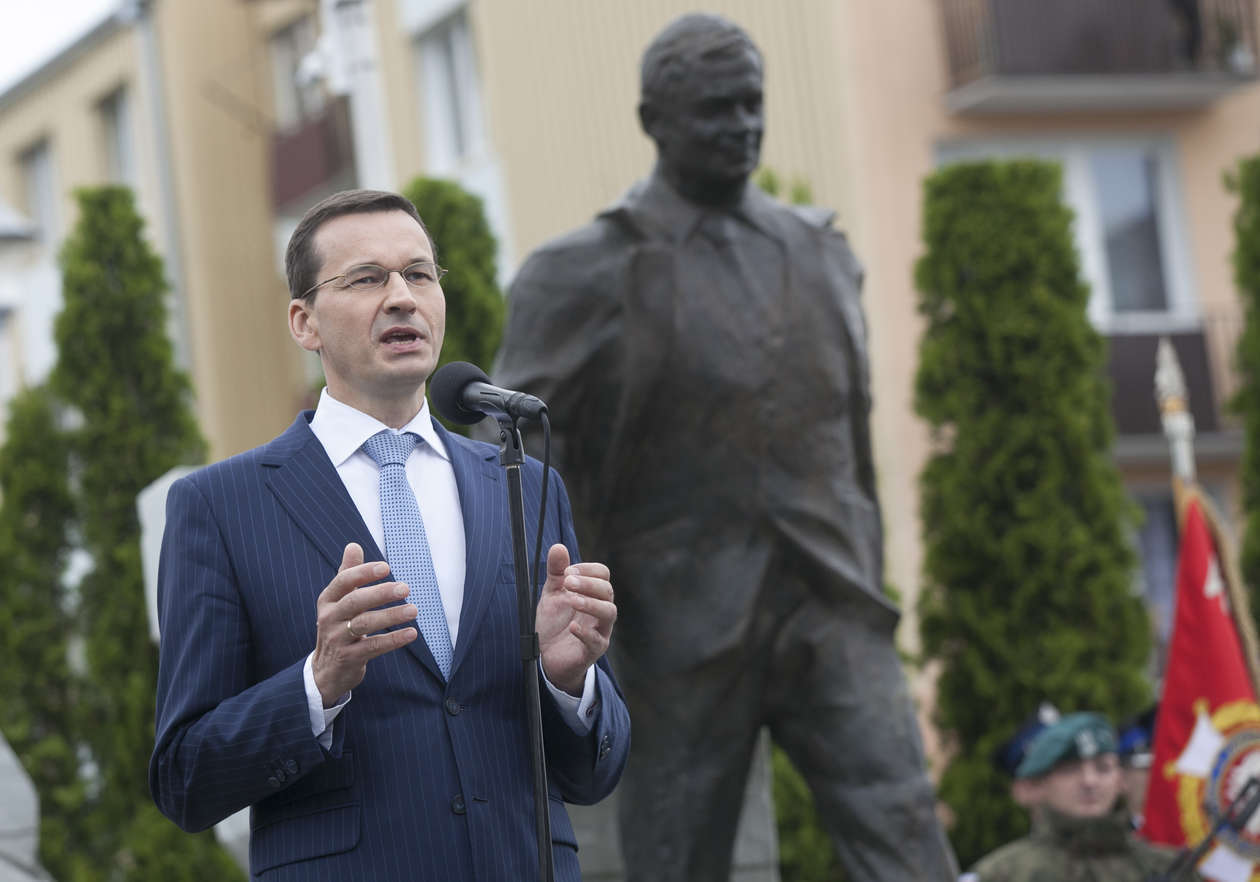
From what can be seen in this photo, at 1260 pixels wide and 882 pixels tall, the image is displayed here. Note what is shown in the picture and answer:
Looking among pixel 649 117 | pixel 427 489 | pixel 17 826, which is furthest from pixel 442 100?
pixel 427 489

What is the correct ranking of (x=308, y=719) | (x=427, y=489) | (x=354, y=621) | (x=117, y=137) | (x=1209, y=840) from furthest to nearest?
(x=117, y=137), (x=1209, y=840), (x=427, y=489), (x=308, y=719), (x=354, y=621)

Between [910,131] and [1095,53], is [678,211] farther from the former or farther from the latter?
[1095,53]

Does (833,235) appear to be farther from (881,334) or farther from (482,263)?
(881,334)

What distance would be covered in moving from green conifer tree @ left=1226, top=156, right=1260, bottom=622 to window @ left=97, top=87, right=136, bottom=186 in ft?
57.0

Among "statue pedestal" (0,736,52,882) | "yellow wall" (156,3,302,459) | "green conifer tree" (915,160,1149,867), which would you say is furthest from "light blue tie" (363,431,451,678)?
"yellow wall" (156,3,302,459)

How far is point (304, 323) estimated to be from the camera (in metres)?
3.49

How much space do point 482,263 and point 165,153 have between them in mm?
12806

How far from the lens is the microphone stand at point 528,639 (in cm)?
317

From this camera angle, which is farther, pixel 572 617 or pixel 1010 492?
A: pixel 1010 492

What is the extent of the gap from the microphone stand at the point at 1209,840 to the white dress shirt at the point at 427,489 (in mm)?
4620

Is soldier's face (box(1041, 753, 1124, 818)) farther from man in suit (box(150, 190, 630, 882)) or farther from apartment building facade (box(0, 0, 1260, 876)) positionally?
apartment building facade (box(0, 0, 1260, 876))

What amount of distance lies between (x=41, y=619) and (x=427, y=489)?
11.0 meters

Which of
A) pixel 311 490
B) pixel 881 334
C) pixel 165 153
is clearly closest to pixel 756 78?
pixel 311 490

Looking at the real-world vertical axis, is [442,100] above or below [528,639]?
above
